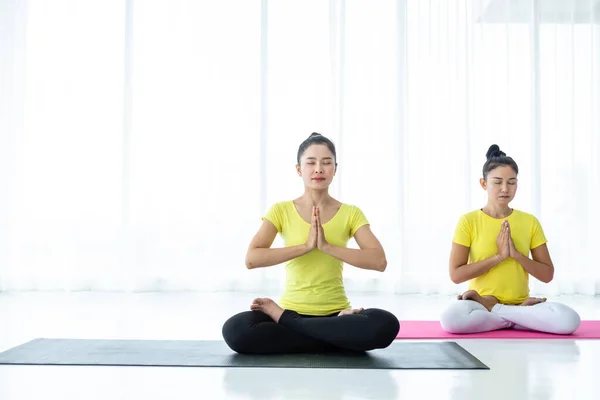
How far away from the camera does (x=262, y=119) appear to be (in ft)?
17.4

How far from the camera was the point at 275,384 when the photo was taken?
6.68 ft

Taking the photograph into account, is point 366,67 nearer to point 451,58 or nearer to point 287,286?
point 451,58

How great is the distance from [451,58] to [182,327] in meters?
3.04

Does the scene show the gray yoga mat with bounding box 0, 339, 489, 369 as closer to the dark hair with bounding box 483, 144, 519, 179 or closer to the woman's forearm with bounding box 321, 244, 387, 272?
the woman's forearm with bounding box 321, 244, 387, 272

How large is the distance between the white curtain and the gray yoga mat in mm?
2481

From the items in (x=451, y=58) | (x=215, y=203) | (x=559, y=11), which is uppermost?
(x=559, y=11)

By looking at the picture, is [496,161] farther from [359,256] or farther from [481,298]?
[359,256]

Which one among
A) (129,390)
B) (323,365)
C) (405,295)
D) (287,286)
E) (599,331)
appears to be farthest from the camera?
(405,295)

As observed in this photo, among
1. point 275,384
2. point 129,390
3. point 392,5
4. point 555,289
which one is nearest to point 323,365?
point 275,384

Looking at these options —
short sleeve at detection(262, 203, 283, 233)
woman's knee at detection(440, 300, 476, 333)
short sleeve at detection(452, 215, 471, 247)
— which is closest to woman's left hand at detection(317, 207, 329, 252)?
short sleeve at detection(262, 203, 283, 233)

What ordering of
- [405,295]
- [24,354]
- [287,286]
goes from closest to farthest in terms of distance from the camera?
[24,354] < [287,286] < [405,295]

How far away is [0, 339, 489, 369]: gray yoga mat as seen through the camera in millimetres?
2330

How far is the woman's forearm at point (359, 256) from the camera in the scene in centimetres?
251

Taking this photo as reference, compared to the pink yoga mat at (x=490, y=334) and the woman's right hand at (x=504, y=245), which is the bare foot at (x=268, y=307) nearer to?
the pink yoga mat at (x=490, y=334)
